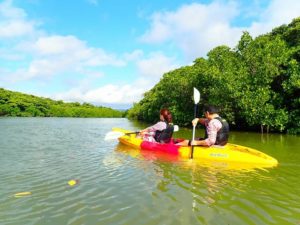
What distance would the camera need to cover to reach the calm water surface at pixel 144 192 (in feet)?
15.8

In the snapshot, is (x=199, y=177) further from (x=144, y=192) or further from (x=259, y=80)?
(x=259, y=80)

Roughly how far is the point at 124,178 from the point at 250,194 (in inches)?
112

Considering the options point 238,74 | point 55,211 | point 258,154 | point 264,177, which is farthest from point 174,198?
point 238,74

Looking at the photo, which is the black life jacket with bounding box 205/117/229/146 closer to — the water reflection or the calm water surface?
the water reflection

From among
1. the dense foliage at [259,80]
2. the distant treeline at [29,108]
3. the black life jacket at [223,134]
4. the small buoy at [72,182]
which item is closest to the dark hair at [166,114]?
the black life jacket at [223,134]

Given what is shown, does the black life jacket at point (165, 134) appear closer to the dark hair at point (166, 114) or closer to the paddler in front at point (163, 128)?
the paddler in front at point (163, 128)

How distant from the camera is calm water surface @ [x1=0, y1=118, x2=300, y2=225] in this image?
4824mm

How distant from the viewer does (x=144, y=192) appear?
616cm

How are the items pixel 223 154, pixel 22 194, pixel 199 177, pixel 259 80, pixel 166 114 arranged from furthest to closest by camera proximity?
pixel 259 80
pixel 166 114
pixel 223 154
pixel 199 177
pixel 22 194

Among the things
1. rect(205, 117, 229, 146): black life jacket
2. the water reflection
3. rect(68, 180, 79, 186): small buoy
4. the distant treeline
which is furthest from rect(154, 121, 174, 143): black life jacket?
the distant treeline

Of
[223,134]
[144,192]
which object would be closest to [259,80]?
[223,134]

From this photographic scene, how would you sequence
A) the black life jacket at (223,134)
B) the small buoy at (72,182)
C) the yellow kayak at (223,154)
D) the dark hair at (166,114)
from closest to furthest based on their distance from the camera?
1. the small buoy at (72,182)
2. the yellow kayak at (223,154)
3. the black life jacket at (223,134)
4. the dark hair at (166,114)

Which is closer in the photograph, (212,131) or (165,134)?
(212,131)

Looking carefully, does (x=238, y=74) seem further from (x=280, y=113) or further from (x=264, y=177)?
(x=264, y=177)
